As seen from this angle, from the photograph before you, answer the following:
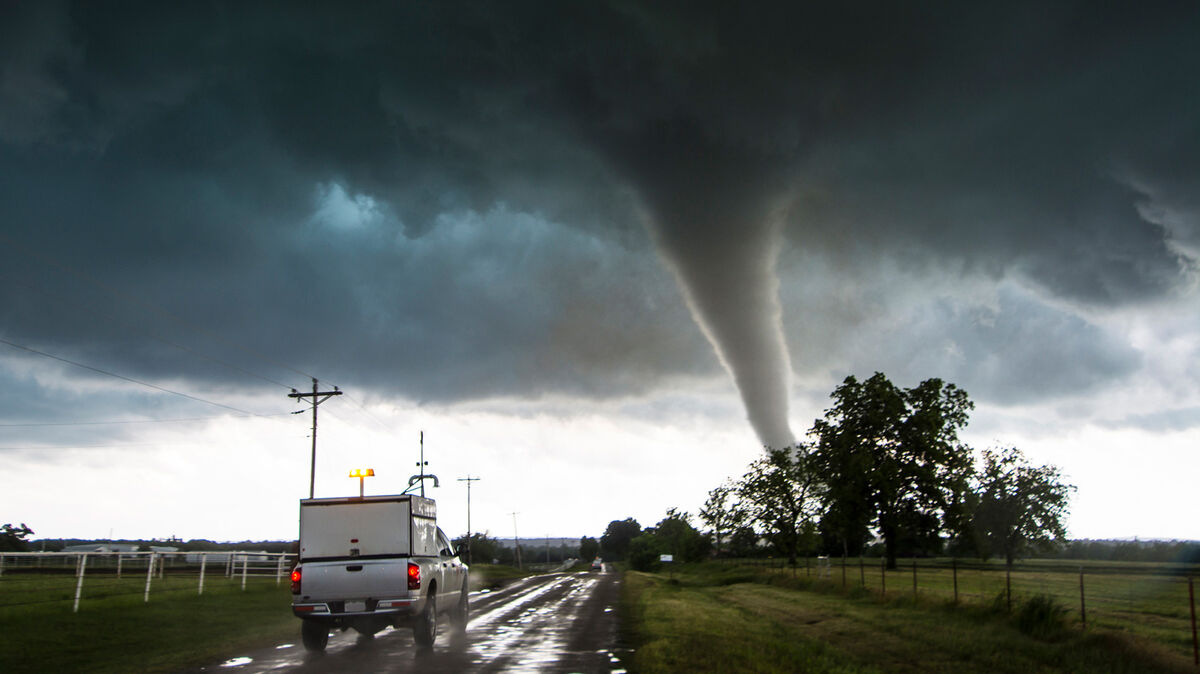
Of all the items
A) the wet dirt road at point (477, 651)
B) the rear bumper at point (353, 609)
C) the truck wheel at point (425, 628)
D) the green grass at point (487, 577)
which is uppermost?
the rear bumper at point (353, 609)

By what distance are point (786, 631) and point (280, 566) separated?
29879 millimetres

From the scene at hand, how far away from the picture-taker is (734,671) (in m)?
13.4

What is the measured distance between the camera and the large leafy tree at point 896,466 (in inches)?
2571

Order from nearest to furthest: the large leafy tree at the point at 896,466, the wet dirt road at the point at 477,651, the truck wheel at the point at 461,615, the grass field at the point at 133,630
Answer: the wet dirt road at the point at 477,651 < the grass field at the point at 133,630 < the truck wheel at the point at 461,615 < the large leafy tree at the point at 896,466

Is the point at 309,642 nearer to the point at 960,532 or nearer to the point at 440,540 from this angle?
the point at 440,540

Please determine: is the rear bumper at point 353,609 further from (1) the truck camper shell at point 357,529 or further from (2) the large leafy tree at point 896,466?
(2) the large leafy tree at point 896,466

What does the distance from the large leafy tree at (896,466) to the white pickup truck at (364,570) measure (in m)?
53.0

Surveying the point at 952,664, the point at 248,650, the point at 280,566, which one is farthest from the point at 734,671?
the point at 280,566

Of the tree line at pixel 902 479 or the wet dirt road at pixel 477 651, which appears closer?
the wet dirt road at pixel 477 651

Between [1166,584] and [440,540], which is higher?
[440,540]

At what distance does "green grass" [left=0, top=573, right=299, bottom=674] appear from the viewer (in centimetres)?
1548

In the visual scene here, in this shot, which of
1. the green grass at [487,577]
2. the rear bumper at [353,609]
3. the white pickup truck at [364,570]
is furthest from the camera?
the green grass at [487,577]

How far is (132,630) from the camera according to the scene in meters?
20.6

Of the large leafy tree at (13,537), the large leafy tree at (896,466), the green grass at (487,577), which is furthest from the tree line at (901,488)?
the large leafy tree at (13,537)
